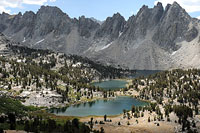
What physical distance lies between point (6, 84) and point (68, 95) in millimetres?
40153

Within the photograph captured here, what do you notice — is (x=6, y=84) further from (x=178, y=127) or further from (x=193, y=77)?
(x=193, y=77)

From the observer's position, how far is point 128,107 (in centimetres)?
13825

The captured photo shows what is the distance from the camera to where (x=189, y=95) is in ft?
458

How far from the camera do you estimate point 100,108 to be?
137m

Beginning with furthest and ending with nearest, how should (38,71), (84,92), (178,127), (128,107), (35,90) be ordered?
(38,71) → (84,92) → (35,90) → (128,107) → (178,127)

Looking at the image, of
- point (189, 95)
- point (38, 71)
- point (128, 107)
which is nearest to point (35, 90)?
point (38, 71)

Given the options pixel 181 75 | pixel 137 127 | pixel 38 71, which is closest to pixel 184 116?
pixel 137 127

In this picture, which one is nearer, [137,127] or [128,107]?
[137,127]

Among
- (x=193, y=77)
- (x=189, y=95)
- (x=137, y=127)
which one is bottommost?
(x=137, y=127)

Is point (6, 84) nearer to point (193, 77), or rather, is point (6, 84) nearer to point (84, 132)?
point (84, 132)

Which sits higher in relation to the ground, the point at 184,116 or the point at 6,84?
the point at 6,84

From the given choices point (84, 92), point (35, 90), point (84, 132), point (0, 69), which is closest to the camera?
point (84, 132)

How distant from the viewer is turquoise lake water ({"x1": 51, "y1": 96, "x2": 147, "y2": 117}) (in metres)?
125

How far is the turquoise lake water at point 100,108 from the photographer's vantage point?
12475 cm
